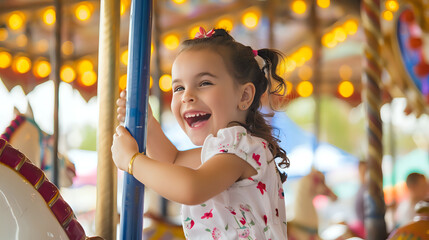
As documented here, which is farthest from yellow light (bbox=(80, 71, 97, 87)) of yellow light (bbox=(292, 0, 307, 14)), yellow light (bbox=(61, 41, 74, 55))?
yellow light (bbox=(292, 0, 307, 14))

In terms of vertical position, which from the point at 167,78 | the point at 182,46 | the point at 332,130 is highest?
the point at 182,46

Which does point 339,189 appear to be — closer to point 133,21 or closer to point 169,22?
point 169,22

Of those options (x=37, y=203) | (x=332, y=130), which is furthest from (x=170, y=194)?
(x=332, y=130)

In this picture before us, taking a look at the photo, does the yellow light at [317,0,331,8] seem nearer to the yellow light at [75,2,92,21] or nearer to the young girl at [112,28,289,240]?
the yellow light at [75,2,92,21]

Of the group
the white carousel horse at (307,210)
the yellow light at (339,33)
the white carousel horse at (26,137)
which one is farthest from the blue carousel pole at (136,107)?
the yellow light at (339,33)

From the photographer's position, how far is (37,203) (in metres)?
0.77

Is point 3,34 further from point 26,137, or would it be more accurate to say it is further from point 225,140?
point 225,140

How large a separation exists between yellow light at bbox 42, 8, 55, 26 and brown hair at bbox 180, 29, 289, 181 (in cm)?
302

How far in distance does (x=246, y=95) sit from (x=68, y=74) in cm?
344

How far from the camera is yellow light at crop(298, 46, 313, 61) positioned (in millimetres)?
4852

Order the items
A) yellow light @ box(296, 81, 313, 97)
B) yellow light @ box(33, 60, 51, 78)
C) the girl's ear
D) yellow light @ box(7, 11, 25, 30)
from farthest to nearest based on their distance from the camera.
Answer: yellow light @ box(296, 81, 313, 97) < yellow light @ box(33, 60, 51, 78) < yellow light @ box(7, 11, 25, 30) < the girl's ear

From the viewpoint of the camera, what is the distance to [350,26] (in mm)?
4770

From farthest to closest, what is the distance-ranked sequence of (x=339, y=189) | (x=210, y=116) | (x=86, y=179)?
1. (x=339, y=189)
2. (x=86, y=179)
3. (x=210, y=116)

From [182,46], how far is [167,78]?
3.61 meters
